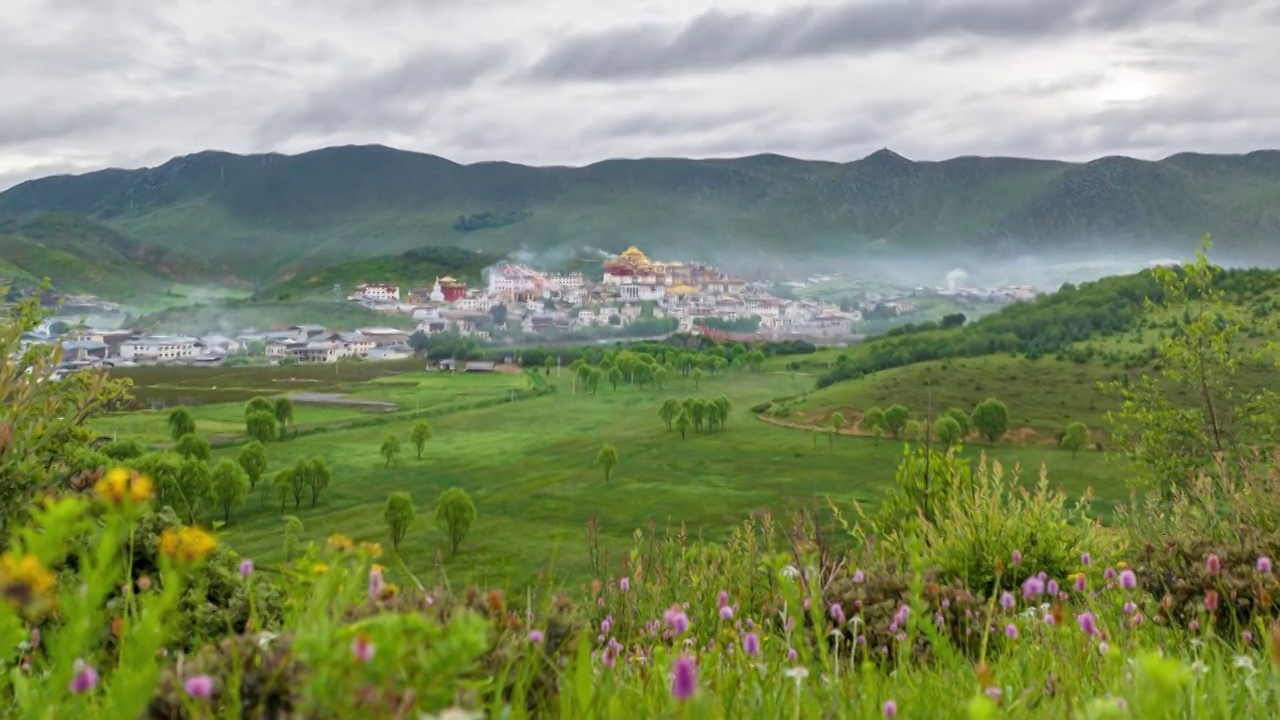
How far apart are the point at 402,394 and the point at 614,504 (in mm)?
30156

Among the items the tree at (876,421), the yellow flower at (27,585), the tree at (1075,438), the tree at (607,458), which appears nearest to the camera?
the yellow flower at (27,585)

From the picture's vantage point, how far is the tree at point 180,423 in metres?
49.7

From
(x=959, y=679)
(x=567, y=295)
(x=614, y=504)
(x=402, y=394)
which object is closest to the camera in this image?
(x=959, y=679)

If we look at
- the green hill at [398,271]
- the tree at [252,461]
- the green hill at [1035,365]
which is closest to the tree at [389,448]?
the tree at [252,461]

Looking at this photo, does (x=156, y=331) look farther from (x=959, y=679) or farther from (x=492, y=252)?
(x=959, y=679)

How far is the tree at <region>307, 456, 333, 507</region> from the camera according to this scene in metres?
41.3

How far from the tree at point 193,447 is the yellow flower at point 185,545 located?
153 ft

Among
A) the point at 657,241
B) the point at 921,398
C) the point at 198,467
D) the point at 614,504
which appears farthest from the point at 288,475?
the point at 657,241

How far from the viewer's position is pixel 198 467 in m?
36.2

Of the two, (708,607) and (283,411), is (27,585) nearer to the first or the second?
(708,607)

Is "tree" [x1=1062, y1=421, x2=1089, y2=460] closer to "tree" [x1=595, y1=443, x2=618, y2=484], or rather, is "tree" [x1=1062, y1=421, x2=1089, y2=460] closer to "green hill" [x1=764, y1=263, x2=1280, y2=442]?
"green hill" [x1=764, y1=263, x2=1280, y2=442]

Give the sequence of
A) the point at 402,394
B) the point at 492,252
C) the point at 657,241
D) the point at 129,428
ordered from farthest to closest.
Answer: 1. the point at 657,241
2. the point at 492,252
3. the point at 402,394
4. the point at 129,428

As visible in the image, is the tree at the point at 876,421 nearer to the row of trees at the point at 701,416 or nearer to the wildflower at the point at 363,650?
the row of trees at the point at 701,416

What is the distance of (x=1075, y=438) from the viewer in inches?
1742
